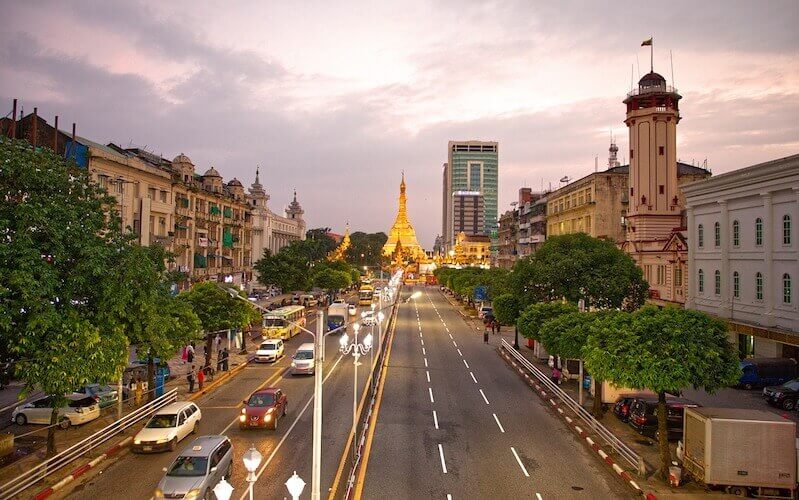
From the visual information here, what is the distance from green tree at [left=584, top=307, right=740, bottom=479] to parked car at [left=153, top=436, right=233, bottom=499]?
14.0 metres

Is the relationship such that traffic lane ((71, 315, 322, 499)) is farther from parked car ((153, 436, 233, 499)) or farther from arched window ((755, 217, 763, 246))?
arched window ((755, 217, 763, 246))

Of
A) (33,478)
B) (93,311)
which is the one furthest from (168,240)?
(33,478)

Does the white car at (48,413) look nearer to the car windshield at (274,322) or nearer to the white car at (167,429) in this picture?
the white car at (167,429)

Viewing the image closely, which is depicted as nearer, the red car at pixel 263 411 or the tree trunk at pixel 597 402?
the red car at pixel 263 411

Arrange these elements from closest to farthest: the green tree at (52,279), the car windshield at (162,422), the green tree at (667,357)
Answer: the green tree at (52,279), the green tree at (667,357), the car windshield at (162,422)

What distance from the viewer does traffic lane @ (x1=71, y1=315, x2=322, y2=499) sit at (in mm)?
18984

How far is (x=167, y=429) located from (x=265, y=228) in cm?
8547

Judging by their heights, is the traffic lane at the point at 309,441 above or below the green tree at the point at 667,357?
below

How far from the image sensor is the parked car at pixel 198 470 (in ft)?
54.9

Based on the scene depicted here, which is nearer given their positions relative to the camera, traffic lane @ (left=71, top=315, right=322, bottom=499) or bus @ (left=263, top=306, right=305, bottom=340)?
traffic lane @ (left=71, top=315, right=322, bottom=499)

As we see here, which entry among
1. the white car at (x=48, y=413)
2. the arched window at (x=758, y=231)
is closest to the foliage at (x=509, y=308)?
the arched window at (x=758, y=231)

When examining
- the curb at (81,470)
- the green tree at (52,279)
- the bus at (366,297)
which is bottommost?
the curb at (81,470)

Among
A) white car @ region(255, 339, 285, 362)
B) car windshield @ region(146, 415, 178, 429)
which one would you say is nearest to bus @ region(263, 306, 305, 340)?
white car @ region(255, 339, 285, 362)

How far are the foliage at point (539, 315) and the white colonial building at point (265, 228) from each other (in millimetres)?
60943
